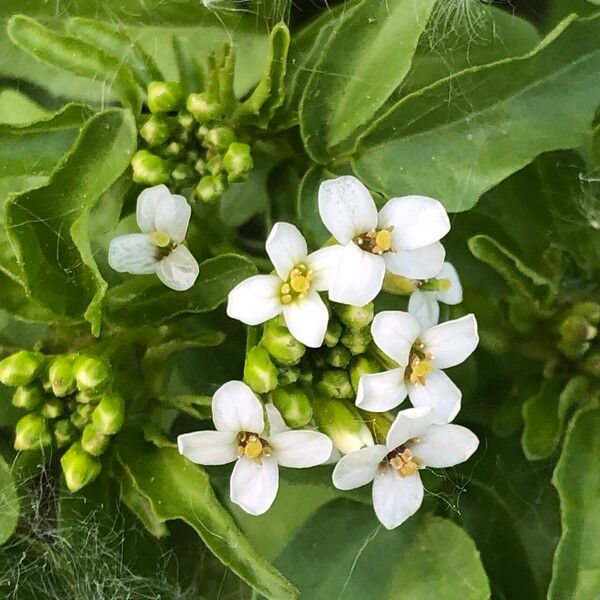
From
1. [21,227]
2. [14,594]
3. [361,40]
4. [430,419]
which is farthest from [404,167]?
[14,594]

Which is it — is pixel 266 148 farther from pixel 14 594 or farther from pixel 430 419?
pixel 14 594

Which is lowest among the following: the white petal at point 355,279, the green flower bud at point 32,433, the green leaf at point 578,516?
the green leaf at point 578,516

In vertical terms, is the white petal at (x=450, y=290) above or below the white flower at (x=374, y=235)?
below

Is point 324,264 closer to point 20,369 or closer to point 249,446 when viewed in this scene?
point 249,446

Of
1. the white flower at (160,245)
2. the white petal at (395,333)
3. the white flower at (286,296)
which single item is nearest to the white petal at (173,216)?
the white flower at (160,245)

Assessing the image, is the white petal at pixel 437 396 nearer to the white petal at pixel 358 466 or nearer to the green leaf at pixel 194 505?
the white petal at pixel 358 466

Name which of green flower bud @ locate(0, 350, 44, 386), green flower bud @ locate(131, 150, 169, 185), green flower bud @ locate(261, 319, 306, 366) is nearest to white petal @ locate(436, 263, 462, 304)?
green flower bud @ locate(261, 319, 306, 366)
